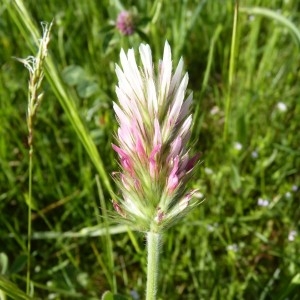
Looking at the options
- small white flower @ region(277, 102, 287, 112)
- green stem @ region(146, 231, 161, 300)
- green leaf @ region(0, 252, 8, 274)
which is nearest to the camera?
green stem @ region(146, 231, 161, 300)

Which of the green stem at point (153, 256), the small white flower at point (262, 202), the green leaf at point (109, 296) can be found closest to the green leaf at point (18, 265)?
the green leaf at point (109, 296)

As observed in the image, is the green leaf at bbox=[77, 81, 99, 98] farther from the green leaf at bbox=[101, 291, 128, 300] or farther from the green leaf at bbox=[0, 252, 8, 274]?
the green leaf at bbox=[101, 291, 128, 300]

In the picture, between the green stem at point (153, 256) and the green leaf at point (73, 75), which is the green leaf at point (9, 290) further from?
the green leaf at point (73, 75)

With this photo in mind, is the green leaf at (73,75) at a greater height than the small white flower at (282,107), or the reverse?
the green leaf at (73,75)

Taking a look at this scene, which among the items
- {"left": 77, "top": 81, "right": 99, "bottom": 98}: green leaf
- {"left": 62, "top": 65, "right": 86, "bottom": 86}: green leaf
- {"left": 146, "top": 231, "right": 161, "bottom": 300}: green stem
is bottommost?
{"left": 146, "top": 231, "right": 161, "bottom": 300}: green stem

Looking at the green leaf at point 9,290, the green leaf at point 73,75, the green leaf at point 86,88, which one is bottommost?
the green leaf at point 9,290

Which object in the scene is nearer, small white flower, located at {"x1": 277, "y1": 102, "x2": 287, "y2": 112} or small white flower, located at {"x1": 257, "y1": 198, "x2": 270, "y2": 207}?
small white flower, located at {"x1": 257, "y1": 198, "x2": 270, "y2": 207}

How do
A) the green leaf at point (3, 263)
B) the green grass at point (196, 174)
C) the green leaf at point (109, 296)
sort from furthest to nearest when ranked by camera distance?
the green grass at point (196, 174)
the green leaf at point (3, 263)
the green leaf at point (109, 296)

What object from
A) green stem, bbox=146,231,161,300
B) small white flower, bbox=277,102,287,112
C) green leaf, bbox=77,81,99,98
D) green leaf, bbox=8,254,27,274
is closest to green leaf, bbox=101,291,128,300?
green stem, bbox=146,231,161,300
